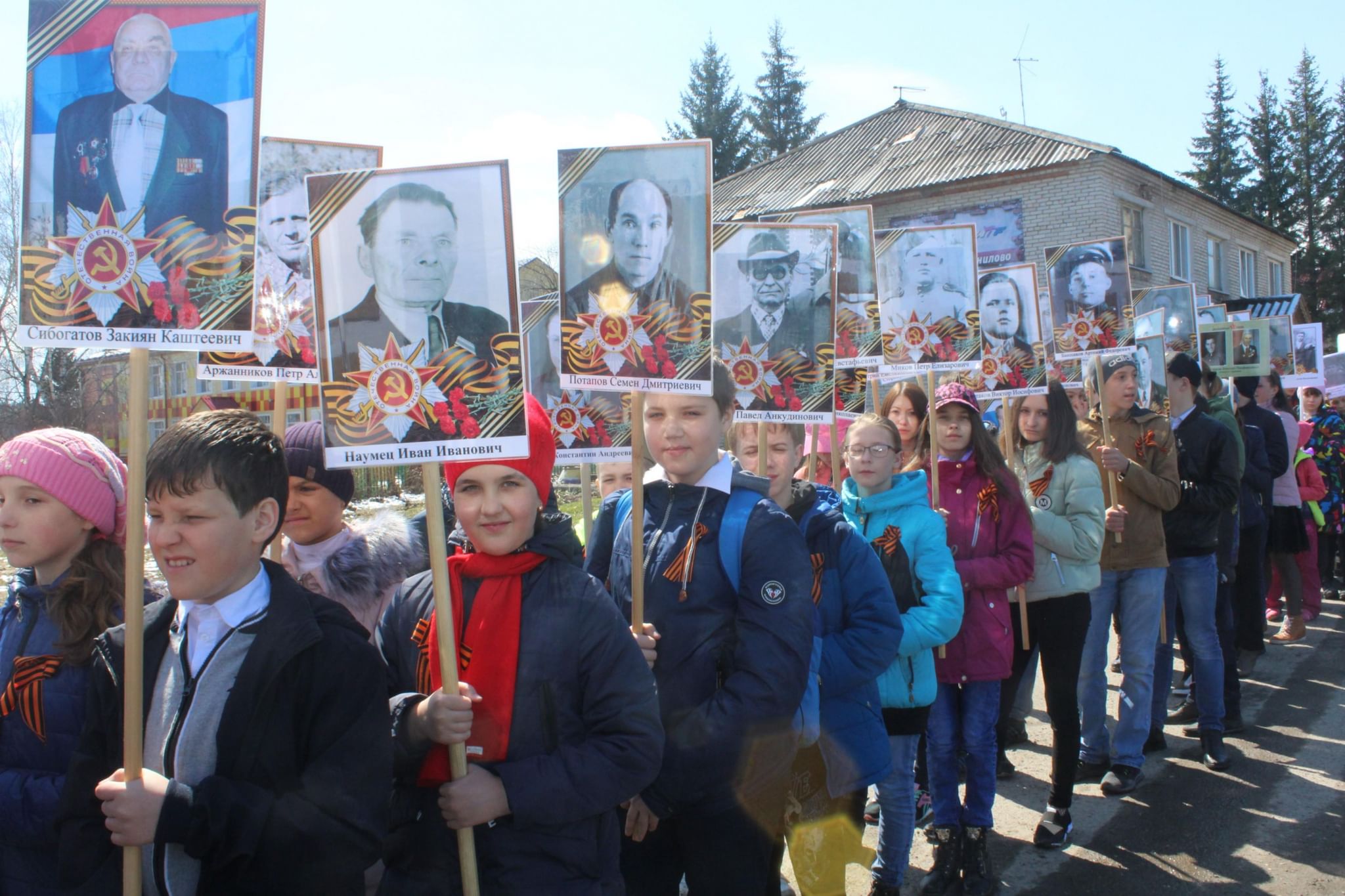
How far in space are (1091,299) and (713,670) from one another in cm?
459

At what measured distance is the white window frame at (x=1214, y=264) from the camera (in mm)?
33750

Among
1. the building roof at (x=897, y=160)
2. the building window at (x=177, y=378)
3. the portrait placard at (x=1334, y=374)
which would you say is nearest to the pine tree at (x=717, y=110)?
the building roof at (x=897, y=160)

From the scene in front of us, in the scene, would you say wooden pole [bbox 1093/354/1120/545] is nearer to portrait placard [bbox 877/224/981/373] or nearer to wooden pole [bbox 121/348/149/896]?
portrait placard [bbox 877/224/981/373]

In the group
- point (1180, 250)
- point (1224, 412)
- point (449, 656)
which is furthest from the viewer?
point (1180, 250)

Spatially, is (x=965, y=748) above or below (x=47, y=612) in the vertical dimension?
below

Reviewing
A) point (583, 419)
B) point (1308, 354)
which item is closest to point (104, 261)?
point (583, 419)

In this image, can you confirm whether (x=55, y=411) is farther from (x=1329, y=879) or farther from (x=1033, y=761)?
(x=1329, y=879)

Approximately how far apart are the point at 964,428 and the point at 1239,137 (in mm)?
57532

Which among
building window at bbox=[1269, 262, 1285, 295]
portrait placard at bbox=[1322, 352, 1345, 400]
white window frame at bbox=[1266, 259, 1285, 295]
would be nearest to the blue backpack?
portrait placard at bbox=[1322, 352, 1345, 400]

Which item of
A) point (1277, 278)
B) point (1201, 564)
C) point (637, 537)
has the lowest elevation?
point (1201, 564)

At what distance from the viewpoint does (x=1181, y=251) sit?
32156 mm

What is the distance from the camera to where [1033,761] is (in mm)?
5902

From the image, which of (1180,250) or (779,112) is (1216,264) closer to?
(1180,250)

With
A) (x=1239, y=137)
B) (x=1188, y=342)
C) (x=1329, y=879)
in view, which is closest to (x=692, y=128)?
(x=1239, y=137)
